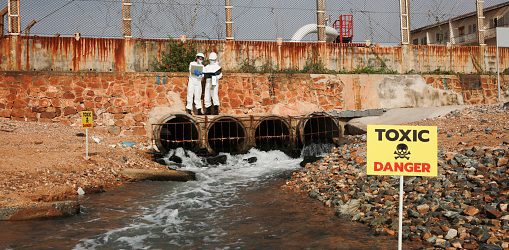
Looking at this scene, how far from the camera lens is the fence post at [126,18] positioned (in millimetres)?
15984

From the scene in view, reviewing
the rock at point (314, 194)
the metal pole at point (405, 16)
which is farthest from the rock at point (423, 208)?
the metal pole at point (405, 16)

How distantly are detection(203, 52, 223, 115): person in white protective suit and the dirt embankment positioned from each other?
111 inches

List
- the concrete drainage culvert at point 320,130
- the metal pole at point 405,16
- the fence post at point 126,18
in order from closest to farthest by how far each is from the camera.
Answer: the concrete drainage culvert at point 320,130
the fence post at point 126,18
the metal pole at point 405,16

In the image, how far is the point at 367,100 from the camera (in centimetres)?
1794

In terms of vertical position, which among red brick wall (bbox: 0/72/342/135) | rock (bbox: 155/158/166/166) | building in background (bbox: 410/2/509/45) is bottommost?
rock (bbox: 155/158/166/166)

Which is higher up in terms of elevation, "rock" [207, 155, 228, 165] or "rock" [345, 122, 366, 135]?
"rock" [345, 122, 366, 135]

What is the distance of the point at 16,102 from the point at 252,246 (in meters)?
11.5

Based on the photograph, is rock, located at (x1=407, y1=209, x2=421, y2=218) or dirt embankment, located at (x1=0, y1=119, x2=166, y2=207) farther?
dirt embankment, located at (x1=0, y1=119, x2=166, y2=207)

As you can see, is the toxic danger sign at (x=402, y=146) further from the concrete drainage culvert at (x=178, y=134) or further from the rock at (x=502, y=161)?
the concrete drainage culvert at (x=178, y=134)

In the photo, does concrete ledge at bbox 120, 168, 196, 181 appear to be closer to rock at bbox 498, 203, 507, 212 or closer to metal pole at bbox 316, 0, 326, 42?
rock at bbox 498, 203, 507, 212

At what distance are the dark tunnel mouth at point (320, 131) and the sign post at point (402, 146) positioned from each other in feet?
36.2

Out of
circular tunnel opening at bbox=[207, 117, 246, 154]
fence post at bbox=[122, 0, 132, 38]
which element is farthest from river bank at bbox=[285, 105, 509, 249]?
fence post at bbox=[122, 0, 132, 38]

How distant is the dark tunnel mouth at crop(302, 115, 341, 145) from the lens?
52.9 feet

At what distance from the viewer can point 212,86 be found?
16.1 meters
